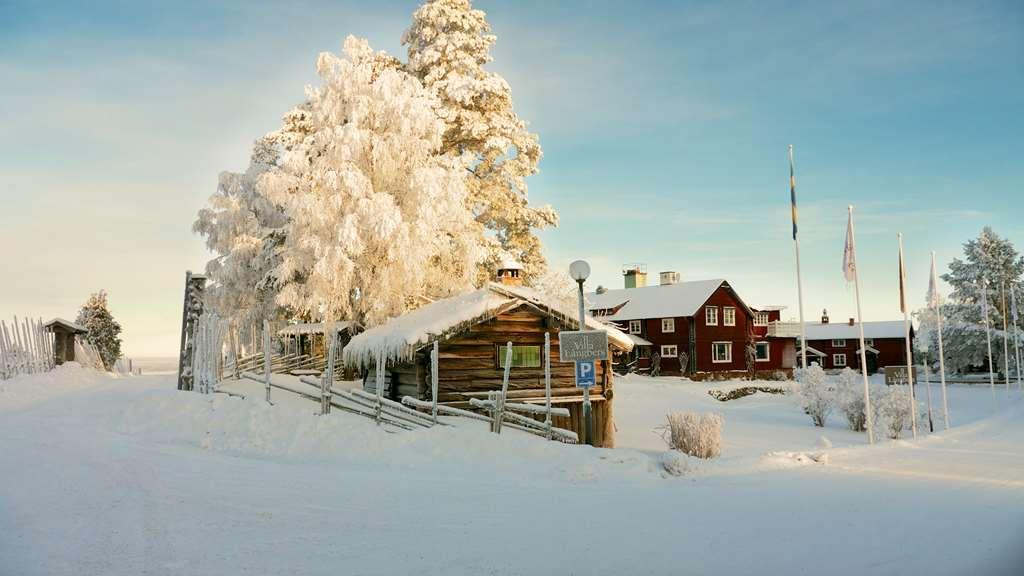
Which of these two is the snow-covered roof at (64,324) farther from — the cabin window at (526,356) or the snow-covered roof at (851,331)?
the snow-covered roof at (851,331)

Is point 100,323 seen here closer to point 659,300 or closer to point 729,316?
point 659,300

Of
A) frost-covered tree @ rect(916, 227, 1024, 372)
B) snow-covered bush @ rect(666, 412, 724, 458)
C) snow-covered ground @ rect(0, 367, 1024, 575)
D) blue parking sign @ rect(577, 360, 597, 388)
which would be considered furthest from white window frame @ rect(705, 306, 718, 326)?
blue parking sign @ rect(577, 360, 597, 388)

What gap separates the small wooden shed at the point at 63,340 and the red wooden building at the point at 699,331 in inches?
1377

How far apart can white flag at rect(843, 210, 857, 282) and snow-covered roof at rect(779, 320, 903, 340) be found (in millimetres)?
55842

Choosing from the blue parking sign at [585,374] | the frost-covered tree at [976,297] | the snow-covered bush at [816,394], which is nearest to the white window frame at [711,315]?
the frost-covered tree at [976,297]

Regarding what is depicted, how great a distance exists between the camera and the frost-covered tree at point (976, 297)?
2169 inches

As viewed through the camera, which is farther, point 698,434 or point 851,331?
point 851,331

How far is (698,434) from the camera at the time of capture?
16.7 metres

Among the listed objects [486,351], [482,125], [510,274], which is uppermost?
[482,125]

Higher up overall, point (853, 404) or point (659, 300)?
point (659, 300)

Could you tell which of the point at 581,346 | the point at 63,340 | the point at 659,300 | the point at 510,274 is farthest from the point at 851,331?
the point at 63,340

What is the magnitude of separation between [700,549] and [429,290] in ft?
73.6

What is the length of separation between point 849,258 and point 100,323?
46.9 metres

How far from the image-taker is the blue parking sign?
51.2ft
